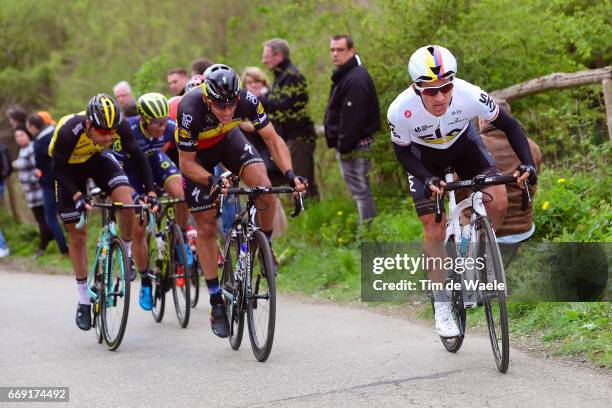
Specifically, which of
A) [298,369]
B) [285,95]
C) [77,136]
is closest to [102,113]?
[77,136]

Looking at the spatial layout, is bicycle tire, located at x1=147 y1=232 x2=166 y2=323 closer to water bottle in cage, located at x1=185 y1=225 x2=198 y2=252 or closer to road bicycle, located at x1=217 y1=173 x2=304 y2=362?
water bottle in cage, located at x1=185 y1=225 x2=198 y2=252

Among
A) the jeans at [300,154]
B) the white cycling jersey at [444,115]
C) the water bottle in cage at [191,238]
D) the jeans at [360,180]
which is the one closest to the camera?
the white cycling jersey at [444,115]

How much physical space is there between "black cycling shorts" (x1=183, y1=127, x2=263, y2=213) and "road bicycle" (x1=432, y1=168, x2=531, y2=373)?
188cm

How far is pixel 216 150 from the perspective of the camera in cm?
796

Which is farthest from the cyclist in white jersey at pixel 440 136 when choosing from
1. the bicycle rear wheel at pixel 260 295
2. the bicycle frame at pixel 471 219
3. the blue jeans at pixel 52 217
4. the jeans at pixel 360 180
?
the blue jeans at pixel 52 217

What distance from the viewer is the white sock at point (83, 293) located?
858 cm

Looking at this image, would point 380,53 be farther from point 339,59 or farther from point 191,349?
point 191,349

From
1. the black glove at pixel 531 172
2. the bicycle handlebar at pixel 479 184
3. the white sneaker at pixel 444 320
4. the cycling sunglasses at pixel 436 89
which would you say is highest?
the cycling sunglasses at pixel 436 89

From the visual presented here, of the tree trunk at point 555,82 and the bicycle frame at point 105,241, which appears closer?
the bicycle frame at point 105,241

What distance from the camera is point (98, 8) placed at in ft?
73.8

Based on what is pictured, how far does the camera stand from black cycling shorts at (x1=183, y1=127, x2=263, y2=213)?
25.6 feet

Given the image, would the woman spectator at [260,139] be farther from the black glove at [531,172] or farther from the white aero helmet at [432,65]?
the black glove at [531,172]

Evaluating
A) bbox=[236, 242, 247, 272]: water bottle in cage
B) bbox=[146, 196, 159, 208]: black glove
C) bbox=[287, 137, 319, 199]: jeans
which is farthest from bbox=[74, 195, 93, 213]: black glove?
bbox=[287, 137, 319, 199]: jeans

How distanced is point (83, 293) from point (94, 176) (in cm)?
110
